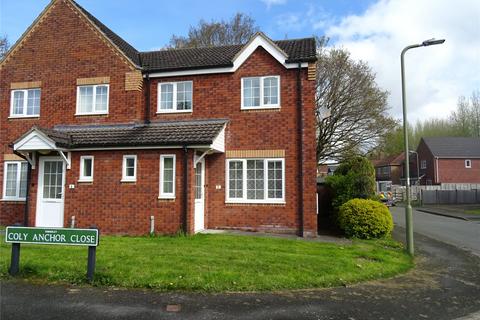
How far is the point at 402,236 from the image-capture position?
49.1ft

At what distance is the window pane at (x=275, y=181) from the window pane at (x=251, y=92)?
255 cm

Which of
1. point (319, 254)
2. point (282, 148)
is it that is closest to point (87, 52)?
point (282, 148)

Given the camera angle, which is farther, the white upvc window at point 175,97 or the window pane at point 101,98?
the window pane at point 101,98

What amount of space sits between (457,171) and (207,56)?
4875 centimetres

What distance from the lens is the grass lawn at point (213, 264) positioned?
7.17 m

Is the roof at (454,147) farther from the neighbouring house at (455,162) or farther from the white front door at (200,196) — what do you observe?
the white front door at (200,196)

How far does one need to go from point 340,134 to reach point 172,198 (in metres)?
21.1

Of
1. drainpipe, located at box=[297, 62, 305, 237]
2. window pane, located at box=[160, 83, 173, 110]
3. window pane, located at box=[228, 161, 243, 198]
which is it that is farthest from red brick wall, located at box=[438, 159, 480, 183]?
window pane, located at box=[160, 83, 173, 110]

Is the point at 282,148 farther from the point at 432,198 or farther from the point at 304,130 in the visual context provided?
the point at 432,198

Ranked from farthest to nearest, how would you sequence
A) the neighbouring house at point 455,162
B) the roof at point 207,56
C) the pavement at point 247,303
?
1. the neighbouring house at point 455,162
2. the roof at point 207,56
3. the pavement at point 247,303

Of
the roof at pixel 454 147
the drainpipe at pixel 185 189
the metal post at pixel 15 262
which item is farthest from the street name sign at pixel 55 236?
the roof at pixel 454 147

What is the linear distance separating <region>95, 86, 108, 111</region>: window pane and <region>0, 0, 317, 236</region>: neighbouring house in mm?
53

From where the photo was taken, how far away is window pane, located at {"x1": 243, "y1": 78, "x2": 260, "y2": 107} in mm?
14750

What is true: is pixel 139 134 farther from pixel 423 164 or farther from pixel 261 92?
pixel 423 164
